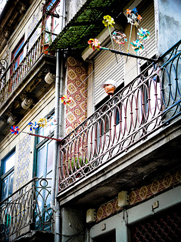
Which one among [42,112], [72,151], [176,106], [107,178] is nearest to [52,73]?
[42,112]

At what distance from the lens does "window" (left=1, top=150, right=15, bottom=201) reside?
13.3 metres

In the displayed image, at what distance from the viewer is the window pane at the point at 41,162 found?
11.3 metres

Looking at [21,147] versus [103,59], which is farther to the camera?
[21,147]

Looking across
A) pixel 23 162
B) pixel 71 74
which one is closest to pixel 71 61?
pixel 71 74

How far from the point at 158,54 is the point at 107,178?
90.6 inches

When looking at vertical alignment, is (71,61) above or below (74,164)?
above

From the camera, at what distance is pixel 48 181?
10.8 metres

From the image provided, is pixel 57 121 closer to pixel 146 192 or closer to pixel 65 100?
pixel 65 100

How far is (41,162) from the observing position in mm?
11492

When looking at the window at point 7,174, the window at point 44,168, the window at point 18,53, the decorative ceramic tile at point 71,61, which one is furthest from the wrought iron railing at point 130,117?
the window at point 18,53

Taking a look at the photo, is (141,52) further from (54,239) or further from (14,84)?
(14,84)

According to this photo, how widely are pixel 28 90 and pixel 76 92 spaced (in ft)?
6.30

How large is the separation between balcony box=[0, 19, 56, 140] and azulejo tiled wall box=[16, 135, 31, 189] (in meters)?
0.88

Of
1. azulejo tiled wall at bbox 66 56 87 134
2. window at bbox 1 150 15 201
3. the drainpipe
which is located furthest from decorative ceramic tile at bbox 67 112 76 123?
window at bbox 1 150 15 201
